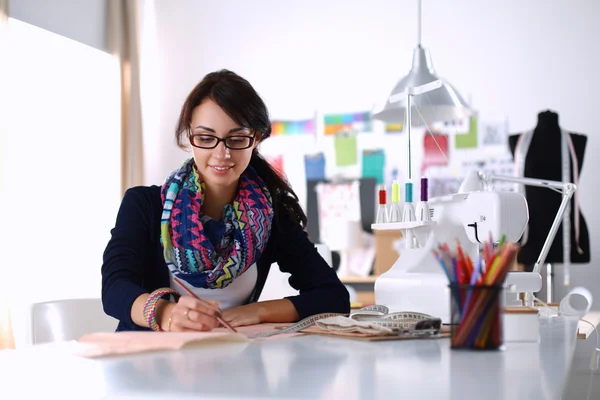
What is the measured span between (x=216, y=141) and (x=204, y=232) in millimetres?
255

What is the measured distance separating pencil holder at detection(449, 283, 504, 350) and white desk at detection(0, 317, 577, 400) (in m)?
0.02

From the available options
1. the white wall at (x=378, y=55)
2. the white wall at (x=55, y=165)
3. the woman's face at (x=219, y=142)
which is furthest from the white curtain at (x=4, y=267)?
the woman's face at (x=219, y=142)

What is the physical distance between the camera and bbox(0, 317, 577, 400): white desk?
71 centimetres

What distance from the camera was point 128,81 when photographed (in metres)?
5.25

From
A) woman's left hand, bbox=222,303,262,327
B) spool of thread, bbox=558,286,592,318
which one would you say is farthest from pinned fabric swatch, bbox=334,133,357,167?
woman's left hand, bbox=222,303,262,327

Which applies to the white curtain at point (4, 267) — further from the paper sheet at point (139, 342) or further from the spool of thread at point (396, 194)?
the paper sheet at point (139, 342)

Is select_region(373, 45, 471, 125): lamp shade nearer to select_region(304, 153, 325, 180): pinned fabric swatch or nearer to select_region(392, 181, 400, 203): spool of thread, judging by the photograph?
select_region(392, 181, 400, 203): spool of thread

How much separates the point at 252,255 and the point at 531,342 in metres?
0.84

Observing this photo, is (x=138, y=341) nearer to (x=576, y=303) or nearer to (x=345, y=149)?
(x=576, y=303)

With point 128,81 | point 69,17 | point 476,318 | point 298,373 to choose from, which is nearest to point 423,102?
point 476,318

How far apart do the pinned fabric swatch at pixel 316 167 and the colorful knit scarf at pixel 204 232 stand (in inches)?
134

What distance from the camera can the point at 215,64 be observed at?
5.59 meters

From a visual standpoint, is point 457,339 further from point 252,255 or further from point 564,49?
point 564,49

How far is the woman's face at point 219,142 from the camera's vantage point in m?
1.74
